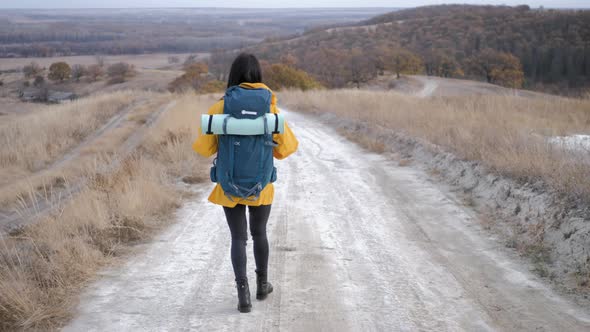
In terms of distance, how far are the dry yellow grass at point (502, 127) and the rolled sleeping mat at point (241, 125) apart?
3574 mm

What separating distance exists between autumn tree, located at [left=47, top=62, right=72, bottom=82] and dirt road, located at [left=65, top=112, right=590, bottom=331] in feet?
210

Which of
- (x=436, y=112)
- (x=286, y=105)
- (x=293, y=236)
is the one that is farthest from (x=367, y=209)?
(x=286, y=105)

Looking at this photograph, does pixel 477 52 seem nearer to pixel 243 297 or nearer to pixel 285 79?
pixel 285 79

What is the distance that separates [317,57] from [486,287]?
238 feet

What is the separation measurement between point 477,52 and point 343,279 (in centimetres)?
8721

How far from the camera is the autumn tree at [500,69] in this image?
64062 mm

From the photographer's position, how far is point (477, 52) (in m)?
84.2

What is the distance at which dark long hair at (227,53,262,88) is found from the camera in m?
3.72

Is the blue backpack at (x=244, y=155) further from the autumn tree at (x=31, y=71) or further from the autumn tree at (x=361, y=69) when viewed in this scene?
the autumn tree at (x=31, y=71)

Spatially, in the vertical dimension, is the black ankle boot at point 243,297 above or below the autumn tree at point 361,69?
above

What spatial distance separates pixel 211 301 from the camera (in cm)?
407

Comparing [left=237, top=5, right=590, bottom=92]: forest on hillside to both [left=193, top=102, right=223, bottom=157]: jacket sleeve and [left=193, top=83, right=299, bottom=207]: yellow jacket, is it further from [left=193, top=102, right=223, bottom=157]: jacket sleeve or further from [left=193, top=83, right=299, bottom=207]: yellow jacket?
[left=193, top=102, right=223, bottom=157]: jacket sleeve

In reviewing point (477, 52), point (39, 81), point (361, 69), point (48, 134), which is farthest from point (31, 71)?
point (477, 52)

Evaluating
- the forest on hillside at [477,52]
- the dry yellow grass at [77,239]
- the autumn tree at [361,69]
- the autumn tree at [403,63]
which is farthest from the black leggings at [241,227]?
the autumn tree at [403,63]
